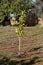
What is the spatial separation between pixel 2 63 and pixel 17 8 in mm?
35790

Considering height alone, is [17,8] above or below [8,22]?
above

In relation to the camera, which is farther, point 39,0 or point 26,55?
point 39,0

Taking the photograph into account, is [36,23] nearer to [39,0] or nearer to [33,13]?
[33,13]

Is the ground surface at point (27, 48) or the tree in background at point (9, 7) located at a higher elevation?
the ground surface at point (27, 48)

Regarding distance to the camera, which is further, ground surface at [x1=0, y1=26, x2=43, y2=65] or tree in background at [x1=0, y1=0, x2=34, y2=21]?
tree in background at [x1=0, y1=0, x2=34, y2=21]

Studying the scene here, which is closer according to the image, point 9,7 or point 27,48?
point 27,48

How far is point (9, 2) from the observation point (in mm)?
46938

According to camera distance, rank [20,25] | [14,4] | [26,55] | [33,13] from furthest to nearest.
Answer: [33,13], [14,4], [20,25], [26,55]

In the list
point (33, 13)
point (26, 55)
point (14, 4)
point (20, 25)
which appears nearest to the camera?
point (26, 55)

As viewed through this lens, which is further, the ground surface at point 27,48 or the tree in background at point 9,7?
the tree in background at point 9,7

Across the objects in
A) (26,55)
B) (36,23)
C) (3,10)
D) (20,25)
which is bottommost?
(36,23)

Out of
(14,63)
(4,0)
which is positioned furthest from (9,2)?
(14,63)

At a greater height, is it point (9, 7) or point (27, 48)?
point (27, 48)

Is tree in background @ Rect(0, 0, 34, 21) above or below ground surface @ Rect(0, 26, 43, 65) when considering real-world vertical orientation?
below
